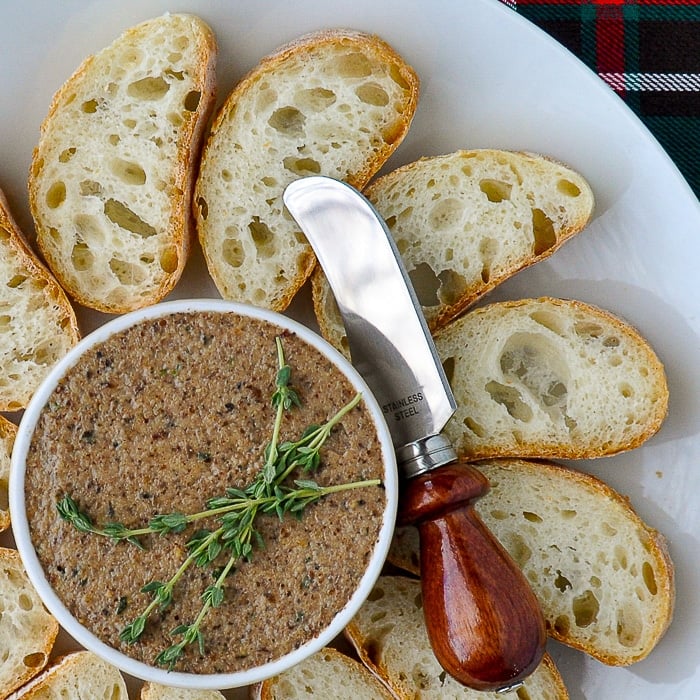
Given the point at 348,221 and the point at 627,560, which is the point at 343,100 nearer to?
the point at 348,221

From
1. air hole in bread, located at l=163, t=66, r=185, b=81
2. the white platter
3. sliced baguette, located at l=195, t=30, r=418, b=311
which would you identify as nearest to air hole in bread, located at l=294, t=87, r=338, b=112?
sliced baguette, located at l=195, t=30, r=418, b=311

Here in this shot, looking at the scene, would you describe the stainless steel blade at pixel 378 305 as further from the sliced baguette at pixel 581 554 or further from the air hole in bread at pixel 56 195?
the air hole in bread at pixel 56 195

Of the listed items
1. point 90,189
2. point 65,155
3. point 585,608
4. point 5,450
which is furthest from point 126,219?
point 585,608

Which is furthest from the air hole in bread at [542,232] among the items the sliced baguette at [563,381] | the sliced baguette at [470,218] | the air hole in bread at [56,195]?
the air hole in bread at [56,195]

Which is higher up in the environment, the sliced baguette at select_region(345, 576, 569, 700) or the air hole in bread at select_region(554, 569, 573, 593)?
the air hole in bread at select_region(554, 569, 573, 593)

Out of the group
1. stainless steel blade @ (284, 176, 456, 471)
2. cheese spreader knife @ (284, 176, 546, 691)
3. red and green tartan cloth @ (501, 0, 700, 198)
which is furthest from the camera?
red and green tartan cloth @ (501, 0, 700, 198)

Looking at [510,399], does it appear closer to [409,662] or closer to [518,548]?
[518,548]

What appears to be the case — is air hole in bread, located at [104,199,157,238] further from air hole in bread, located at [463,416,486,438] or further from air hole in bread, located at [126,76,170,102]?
air hole in bread, located at [463,416,486,438]
